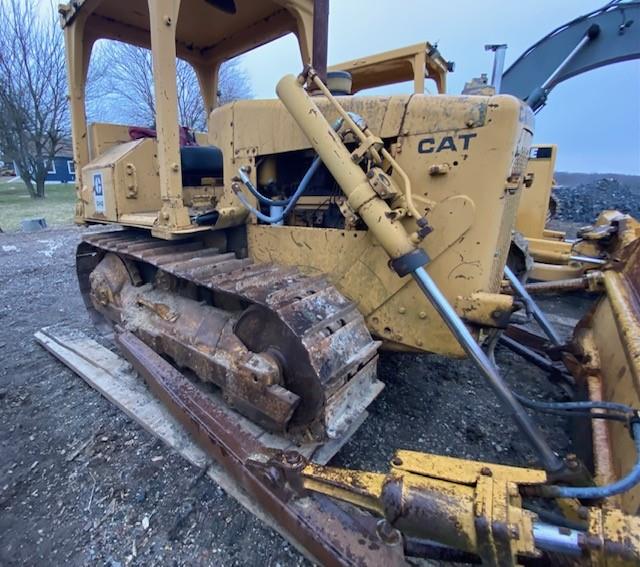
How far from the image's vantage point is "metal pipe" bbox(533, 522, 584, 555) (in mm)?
Result: 937

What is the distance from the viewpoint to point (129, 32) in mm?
3242

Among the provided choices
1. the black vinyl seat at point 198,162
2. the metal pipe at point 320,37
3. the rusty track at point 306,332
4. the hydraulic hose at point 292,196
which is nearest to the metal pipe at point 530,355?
the rusty track at point 306,332

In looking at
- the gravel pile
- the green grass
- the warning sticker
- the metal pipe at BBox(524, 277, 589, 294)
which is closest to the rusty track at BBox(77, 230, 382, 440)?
the warning sticker

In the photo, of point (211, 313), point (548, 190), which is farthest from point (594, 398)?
point (548, 190)

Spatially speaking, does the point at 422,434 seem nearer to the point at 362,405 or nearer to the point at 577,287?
the point at 362,405

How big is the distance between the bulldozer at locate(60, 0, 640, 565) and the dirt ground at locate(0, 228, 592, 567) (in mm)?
216

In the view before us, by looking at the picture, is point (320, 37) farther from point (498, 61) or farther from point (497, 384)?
point (498, 61)

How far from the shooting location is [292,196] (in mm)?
2318

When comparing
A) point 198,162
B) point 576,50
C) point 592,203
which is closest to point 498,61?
point 576,50

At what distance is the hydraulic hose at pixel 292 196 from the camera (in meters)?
2.05

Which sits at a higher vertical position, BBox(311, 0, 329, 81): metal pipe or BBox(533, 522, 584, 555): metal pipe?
BBox(311, 0, 329, 81): metal pipe

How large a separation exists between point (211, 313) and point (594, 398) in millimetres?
2053

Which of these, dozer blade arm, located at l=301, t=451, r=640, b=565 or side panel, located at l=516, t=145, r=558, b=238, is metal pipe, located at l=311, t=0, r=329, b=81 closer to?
dozer blade arm, located at l=301, t=451, r=640, b=565

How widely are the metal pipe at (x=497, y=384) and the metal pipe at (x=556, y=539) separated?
0.64 meters
